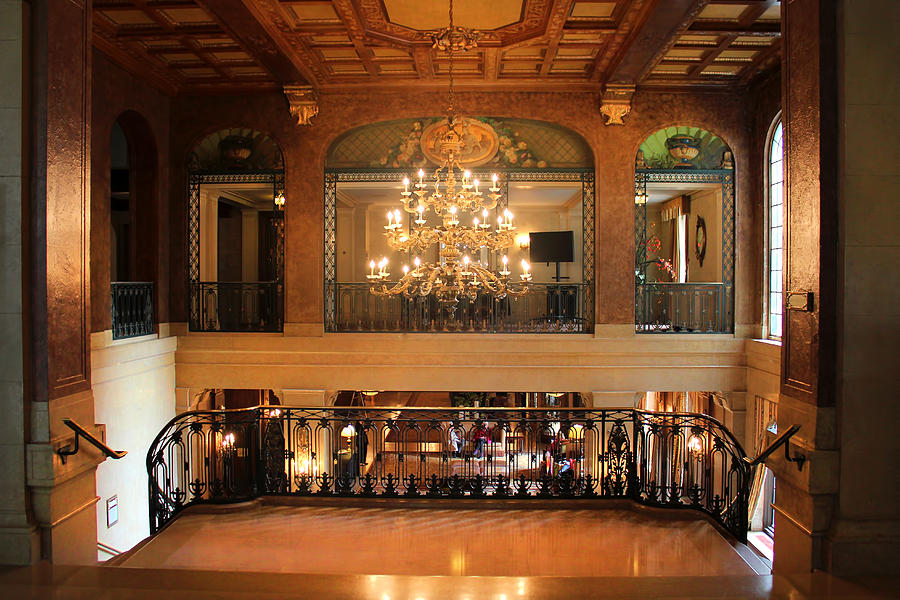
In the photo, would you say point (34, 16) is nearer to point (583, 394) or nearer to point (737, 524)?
point (737, 524)

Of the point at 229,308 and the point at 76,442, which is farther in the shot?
the point at 229,308

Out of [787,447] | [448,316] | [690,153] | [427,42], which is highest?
[427,42]

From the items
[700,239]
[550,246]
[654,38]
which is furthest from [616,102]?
[700,239]

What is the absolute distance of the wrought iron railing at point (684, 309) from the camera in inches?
382

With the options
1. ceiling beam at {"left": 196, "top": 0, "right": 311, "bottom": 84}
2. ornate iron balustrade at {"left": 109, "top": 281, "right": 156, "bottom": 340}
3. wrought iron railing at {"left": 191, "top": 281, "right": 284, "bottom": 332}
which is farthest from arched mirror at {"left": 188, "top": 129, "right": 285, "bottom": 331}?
ceiling beam at {"left": 196, "top": 0, "right": 311, "bottom": 84}

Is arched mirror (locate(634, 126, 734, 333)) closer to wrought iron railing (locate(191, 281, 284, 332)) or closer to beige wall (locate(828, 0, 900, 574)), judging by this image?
wrought iron railing (locate(191, 281, 284, 332))

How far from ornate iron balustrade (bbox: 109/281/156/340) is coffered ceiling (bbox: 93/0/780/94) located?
3.11 metres

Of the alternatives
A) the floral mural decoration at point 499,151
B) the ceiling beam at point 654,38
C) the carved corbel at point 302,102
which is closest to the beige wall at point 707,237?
the ceiling beam at point 654,38

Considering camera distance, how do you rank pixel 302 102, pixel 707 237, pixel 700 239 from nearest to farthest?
pixel 302 102 → pixel 707 237 → pixel 700 239

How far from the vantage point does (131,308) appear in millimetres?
9141

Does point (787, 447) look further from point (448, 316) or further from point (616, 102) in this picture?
point (616, 102)

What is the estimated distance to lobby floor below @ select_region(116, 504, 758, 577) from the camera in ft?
13.7

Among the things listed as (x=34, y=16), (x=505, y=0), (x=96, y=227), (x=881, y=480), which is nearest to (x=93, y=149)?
(x=96, y=227)

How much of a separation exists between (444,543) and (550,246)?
8054mm
